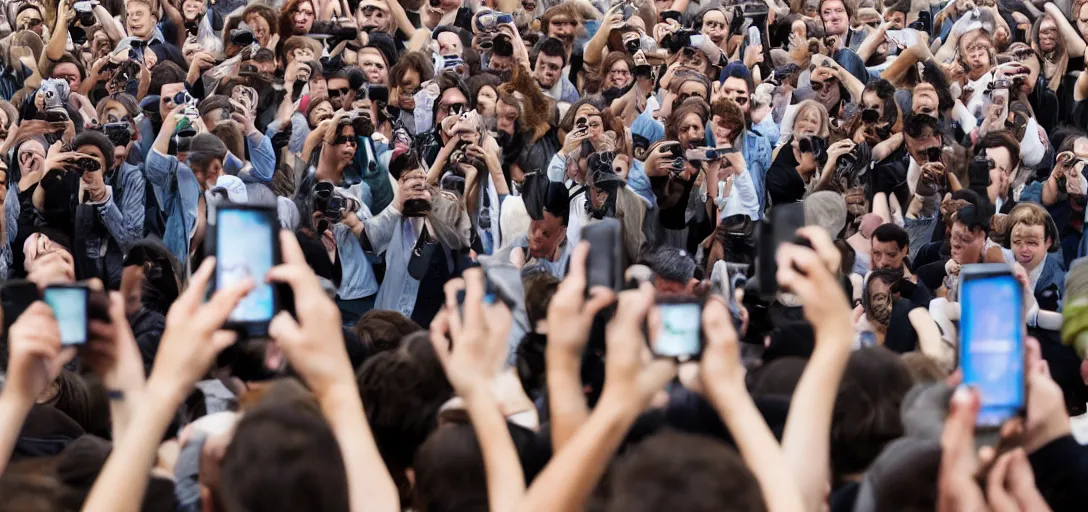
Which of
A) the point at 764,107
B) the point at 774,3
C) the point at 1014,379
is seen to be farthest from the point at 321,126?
the point at 1014,379

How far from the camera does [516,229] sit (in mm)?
8414

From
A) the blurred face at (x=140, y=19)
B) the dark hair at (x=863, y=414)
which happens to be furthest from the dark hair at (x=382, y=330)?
the blurred face at (x=140, y=19)

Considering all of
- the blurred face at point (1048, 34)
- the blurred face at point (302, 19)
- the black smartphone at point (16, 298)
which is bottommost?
the blurred face at point (302, 19)

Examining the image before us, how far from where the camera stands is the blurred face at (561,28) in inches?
471

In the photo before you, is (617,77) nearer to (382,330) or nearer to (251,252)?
(382,330)

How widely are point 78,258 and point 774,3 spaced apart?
22.3 ft

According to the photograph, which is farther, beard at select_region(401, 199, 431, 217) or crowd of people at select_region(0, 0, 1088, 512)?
beard at select_region(401, 199, 431, 217)

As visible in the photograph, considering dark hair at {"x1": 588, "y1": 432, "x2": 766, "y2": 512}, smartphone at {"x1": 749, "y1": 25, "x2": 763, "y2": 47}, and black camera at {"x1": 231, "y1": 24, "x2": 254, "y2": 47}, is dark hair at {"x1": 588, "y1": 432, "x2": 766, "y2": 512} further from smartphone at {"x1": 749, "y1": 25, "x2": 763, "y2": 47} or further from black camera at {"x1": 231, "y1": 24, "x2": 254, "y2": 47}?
smartphone at {"x1": 749, "y1": 25, "x2": 763, "y2": 47}

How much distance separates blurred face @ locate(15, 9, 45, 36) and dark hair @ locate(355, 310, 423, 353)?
7840 mm

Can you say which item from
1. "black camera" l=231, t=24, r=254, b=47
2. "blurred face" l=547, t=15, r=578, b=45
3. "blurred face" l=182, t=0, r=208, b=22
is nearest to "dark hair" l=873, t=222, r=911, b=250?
"blurred face" l=547, t=15, r=578, b=45

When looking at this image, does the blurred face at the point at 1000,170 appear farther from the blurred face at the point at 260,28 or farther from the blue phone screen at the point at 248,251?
the blue phone screen at the point at 248,251

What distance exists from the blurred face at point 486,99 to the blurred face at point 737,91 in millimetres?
1403

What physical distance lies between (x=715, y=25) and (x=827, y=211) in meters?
3.68

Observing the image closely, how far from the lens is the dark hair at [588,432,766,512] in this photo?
2410mm
